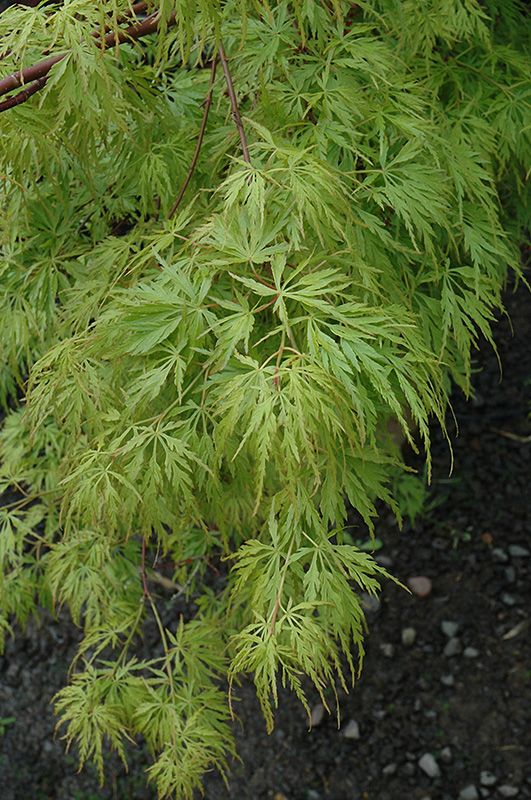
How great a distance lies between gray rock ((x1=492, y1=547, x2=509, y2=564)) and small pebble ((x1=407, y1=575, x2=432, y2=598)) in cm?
23

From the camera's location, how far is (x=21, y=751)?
2.59 metres

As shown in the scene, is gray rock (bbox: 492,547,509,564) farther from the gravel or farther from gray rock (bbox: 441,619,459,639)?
gray rock (bbox: 441,619,459,639)

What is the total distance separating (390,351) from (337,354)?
9 centimetres

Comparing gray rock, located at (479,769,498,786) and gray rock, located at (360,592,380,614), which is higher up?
gray rock, located at (360,592,380,614)

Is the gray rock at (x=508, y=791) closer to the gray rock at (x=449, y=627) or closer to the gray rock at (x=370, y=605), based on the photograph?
the gray rock at (x=449, y=627)

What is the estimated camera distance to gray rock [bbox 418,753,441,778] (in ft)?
7.54

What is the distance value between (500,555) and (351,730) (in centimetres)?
73

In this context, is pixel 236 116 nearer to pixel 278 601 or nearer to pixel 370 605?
pixel 278 601

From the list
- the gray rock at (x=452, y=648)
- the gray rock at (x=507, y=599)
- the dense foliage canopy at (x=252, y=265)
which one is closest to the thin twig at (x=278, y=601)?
the dense foliage canopy at (x=252, y=265)

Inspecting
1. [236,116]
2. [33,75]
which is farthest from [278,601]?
[33,75]

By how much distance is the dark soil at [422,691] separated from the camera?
2.33 m

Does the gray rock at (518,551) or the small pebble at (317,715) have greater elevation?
the small pebble at (317,715)

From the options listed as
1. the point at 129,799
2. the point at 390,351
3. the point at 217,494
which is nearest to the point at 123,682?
the point at 217,494

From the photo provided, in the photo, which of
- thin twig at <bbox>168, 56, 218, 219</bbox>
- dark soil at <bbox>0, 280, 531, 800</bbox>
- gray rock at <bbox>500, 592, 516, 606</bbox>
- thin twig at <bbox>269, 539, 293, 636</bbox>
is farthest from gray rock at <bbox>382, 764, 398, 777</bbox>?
thin twig at <bbox>168, 56, 218, 219</bbox>
